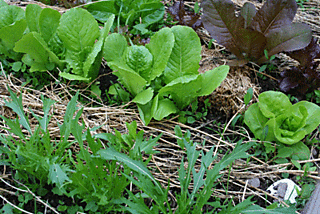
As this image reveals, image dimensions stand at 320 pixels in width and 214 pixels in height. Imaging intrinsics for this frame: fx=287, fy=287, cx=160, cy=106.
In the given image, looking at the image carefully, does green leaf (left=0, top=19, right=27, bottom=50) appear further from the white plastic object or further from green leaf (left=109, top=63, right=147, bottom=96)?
the white plastic object

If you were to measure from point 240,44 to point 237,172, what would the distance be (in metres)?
0.90

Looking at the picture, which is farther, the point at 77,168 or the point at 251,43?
the point at 251,43

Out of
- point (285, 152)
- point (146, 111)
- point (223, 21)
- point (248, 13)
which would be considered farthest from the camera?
point (248, 13)

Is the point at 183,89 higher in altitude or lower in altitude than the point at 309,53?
lower

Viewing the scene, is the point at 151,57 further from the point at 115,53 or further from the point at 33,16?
the point at 33,16

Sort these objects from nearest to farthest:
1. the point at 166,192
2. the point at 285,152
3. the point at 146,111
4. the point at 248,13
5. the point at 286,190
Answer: the point at 166,192, the point at 286,190, the point at 285,152, the point at 146,111, the point at 248,13

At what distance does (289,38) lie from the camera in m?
1.87

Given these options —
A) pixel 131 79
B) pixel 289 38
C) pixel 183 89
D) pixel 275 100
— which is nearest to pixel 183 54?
pixel 183 89

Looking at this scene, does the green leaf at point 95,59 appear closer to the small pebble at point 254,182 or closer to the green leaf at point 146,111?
the green leaf at point 146,111

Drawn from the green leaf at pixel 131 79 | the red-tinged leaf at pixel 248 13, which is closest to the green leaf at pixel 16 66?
the green leaf at pixel 131 79

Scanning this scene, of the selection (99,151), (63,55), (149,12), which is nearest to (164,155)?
(99,151)

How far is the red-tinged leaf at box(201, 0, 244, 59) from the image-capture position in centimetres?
191

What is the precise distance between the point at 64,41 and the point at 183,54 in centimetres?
77

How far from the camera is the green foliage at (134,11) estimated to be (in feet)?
7.23
